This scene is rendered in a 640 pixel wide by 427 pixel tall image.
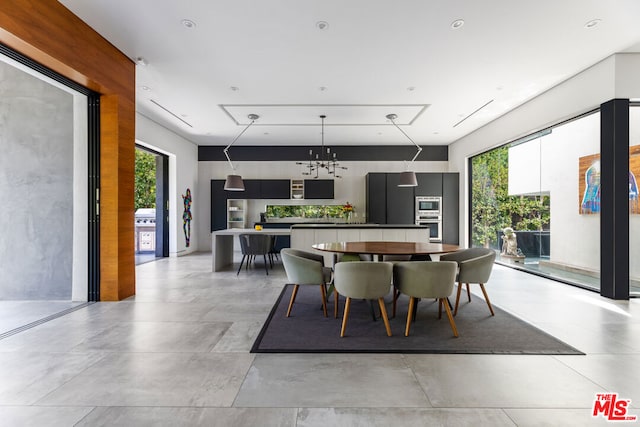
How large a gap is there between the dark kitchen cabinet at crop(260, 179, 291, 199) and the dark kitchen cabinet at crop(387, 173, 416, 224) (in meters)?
2.72

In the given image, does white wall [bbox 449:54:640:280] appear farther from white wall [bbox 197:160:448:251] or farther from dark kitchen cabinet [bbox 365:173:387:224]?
white wall [bbox 197:160:448:251]

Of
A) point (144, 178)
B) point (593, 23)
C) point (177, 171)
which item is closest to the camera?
point (593, 23)

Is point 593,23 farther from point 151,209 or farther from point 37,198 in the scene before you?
point 151,209

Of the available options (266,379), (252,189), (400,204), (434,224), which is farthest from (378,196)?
(266,379)

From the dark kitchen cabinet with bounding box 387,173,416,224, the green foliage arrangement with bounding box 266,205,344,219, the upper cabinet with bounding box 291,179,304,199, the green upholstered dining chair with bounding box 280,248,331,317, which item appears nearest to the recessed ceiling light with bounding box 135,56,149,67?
the green upholstered dining chair with bounding box 280,248,331,317

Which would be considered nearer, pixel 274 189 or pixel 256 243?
pixel 256 243

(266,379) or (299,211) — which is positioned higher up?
(299,211)

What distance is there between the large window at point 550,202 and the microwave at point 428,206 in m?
1.32

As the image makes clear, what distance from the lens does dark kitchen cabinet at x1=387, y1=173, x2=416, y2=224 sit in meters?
7.68

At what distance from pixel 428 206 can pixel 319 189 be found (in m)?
2.90

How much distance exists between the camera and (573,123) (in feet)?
14.6

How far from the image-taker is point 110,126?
11.9ft

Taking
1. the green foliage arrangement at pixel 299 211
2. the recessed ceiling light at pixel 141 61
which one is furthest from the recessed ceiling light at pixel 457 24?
the green foliage arrangement at pixel 299 211

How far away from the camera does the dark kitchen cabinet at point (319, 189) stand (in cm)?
Answer: 822
